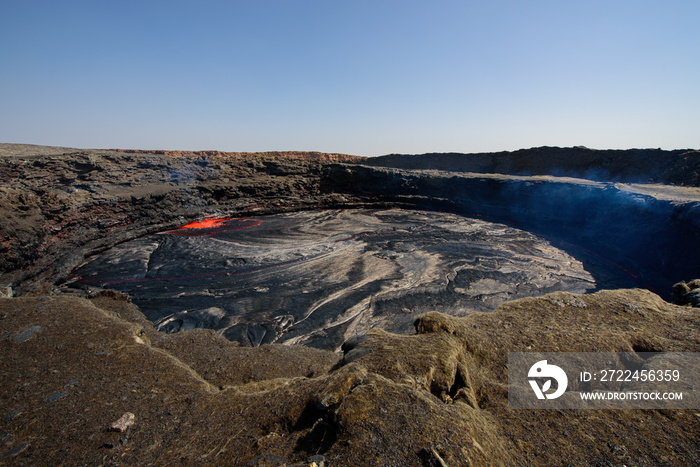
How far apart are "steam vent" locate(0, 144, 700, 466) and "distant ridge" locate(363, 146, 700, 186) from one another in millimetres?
217

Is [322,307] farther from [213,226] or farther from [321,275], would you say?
[213,226]

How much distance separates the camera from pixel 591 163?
70.4ft

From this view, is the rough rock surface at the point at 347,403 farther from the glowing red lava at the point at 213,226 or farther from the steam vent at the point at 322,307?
the glowing red lava at the point at 213,226

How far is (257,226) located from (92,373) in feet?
34.6

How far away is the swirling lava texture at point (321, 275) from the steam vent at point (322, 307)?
7 cm

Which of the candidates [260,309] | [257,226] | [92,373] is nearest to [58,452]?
[92,373]

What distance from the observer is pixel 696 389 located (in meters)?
2.69

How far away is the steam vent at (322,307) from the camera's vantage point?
2.21 meters

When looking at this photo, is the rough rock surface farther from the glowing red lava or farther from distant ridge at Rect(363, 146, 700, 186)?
Result: distant ridge at Rect(363, 146, 700, 186)

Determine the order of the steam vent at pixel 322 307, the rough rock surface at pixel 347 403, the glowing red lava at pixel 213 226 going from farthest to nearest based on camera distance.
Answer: the glowing red lava at pixel 213 226
the steam vent at pixel 322 307
the rough rock surface at pixel 347 403

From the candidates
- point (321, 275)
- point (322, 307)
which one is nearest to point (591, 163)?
point (321, 275)

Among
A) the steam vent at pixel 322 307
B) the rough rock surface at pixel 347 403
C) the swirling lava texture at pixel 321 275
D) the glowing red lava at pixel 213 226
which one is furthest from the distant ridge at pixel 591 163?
the glowing red lava at pixel 213 226

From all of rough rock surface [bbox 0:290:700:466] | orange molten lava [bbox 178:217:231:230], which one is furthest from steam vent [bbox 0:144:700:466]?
orange molten lava [bbox 178:217:231:230]

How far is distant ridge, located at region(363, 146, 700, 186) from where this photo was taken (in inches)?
673
